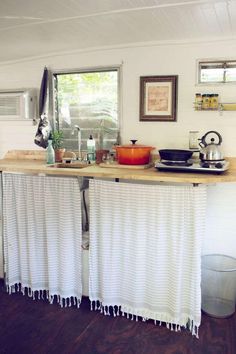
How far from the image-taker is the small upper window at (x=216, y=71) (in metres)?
2.66

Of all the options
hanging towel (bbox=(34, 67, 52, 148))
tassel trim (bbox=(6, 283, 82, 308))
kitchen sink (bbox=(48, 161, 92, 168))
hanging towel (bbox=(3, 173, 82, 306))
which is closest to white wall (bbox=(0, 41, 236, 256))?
hanging towel (bbox=(34, 67, 52, 148))

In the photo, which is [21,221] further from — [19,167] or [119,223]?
[119,223]

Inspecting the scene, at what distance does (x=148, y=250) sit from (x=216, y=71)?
1.55 meters

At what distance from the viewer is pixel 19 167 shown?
2645mm

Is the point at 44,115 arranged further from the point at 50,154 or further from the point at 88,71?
the point at 88,71

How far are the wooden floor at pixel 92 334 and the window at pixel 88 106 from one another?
1526 mm

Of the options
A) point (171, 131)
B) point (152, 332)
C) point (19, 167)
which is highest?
point (171, 131)

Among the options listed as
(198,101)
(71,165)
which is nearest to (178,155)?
(198,101)

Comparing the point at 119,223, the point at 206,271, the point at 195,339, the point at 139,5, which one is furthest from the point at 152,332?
the point at 139,5

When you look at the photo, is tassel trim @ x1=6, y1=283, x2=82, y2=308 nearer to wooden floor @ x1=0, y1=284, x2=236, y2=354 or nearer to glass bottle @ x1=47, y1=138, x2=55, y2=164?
wooden floor @ x1=0, y1=284, x2=236, y2=354

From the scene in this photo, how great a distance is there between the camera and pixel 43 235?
8.98 ft

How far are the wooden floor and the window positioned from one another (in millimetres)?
1526

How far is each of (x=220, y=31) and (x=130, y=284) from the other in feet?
6.63

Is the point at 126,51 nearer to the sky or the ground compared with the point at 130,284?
nearer to the sky
